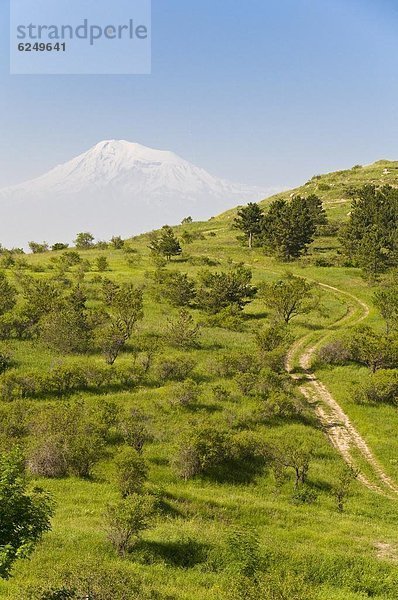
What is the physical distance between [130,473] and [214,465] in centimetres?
712

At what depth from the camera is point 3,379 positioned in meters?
33.5

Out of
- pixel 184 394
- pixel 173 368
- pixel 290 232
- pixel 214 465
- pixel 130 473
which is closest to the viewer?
pixel 130 473

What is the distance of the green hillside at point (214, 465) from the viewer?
16.6m

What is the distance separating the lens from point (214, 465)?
27.5 meters

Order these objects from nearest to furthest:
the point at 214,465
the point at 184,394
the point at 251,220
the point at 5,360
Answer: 1. the point at 214,465
2. the point at 184,394
3. the point at 5,360
4. the point at 251,220

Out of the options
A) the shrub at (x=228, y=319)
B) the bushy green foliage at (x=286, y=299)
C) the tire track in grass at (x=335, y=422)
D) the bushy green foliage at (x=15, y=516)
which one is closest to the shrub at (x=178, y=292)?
the shrub at (x=228, y=319)

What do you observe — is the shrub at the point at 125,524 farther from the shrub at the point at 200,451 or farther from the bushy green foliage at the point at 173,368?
the bushy green foliage at the point at 173,368

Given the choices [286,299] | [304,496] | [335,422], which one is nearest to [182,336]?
[286,299]

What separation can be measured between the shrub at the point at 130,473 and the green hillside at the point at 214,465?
0.55 meters

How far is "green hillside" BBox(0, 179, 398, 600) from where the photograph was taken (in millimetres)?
16625

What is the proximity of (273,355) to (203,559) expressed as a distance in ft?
83.6

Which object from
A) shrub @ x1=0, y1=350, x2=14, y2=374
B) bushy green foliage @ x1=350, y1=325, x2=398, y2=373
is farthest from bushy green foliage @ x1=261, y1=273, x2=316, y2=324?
shrub @ x1=0, y1=350, x2=14, y2=374

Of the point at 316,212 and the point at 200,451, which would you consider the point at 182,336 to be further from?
the point at 316,212

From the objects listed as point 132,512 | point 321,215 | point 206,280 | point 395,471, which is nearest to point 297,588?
point 132,512
